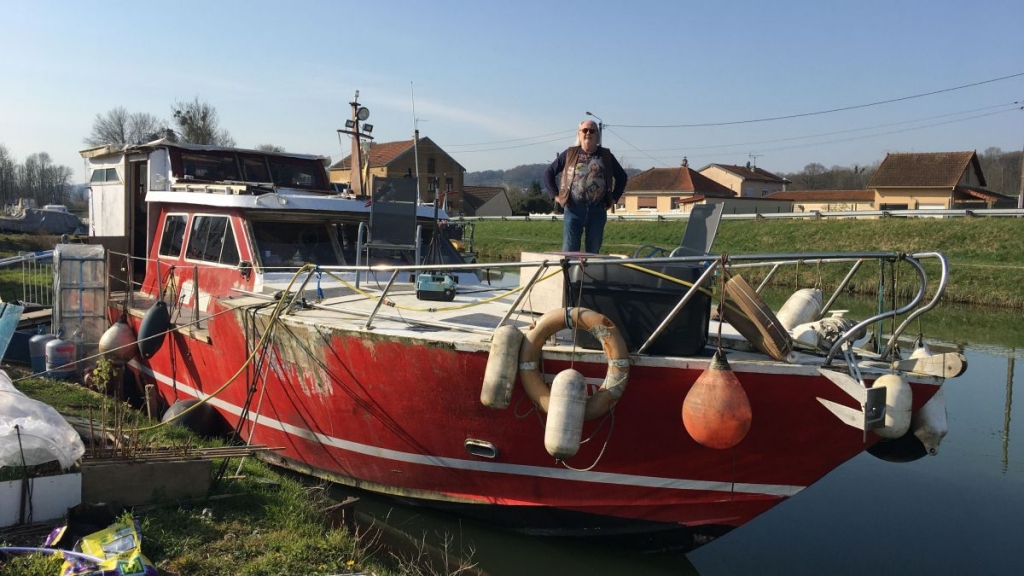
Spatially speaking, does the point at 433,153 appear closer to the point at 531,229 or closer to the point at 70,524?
the point at 531,229

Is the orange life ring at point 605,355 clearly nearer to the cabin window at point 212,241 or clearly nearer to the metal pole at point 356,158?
the cabin window at point 212,241

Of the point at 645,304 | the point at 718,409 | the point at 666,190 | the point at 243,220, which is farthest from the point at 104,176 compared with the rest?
the point at 666,190

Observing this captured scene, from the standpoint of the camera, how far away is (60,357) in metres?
9.20

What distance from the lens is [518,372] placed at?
5160 millimetres

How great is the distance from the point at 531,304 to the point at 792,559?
9.44 ft

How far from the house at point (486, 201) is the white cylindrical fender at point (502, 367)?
57852 millimetres

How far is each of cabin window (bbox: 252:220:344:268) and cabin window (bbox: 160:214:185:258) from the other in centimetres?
148

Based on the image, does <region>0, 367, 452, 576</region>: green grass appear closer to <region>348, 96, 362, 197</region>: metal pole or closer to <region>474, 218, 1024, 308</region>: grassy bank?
<region>348, 96, 362, 197</region>: metal pole

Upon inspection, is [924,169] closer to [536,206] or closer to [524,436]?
[536,206]

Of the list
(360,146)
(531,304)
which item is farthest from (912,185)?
(531,304)

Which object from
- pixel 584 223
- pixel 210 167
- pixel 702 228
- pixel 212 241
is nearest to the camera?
pixel 702 228

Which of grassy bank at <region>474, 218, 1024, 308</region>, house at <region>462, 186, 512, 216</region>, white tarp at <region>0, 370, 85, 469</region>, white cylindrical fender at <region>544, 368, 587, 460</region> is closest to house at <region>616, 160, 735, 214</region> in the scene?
house at <region>462, 186, 512, 216</region>

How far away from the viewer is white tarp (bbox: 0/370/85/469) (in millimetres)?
4594

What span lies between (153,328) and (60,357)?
200 centimetres
